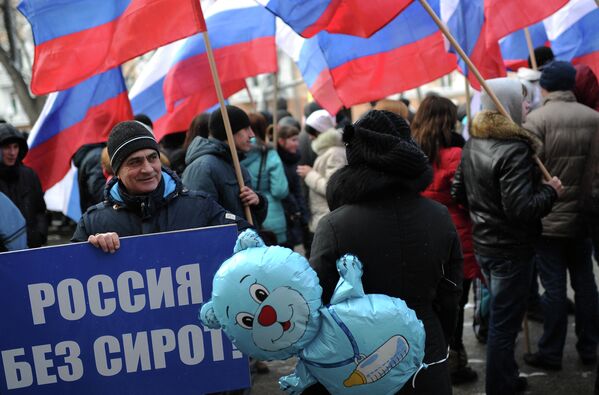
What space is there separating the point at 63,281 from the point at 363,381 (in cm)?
145

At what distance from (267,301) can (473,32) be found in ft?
13.0

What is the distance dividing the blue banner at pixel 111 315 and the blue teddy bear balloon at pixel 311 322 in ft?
2.63

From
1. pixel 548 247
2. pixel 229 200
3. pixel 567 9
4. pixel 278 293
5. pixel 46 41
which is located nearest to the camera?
pixel 278 293

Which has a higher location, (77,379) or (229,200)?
(229,200)

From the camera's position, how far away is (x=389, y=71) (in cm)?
632

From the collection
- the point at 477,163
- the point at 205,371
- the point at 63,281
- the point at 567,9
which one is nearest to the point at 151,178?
the point at 63,281

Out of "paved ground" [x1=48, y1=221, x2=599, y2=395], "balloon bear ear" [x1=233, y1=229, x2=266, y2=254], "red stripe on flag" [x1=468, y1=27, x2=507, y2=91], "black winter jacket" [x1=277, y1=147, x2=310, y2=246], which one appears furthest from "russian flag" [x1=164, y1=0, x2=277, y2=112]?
"balloon bear ear" [x1=233, y1=229, x2=266, y2=254]

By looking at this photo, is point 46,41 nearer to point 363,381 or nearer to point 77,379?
point 77,379

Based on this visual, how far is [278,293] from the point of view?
2.43 metres

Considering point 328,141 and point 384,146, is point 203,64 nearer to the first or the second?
point 328,141

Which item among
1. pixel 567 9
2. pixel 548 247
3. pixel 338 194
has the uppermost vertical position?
pixel 567 9

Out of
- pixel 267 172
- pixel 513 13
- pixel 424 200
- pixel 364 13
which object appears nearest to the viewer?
pixel 424 200

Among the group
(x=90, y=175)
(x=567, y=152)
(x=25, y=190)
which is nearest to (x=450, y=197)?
(x=567, y=152)

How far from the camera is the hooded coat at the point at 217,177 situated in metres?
4.86
